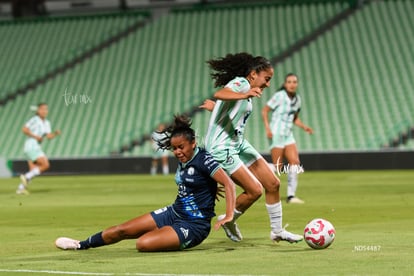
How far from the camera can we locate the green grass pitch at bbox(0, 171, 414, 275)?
28.9ft

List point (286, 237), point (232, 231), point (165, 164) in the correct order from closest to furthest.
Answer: point (286, 237), point (232, 231), point (165, 164)

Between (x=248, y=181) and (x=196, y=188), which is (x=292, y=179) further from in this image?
(x=196, y=188)

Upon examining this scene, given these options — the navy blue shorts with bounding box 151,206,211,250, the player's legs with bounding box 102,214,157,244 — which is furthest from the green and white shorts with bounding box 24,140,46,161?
the navy blue shorts with bounding box 151,206,211,250

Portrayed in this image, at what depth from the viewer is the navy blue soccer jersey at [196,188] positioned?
34.2 feet

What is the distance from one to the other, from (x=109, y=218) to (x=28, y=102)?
29.7 metres

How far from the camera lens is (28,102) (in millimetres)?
44562

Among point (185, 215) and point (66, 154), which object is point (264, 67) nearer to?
point (185, 215)

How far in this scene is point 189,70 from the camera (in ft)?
147

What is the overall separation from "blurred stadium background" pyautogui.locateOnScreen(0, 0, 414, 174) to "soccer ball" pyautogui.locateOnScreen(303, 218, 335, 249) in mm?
24952

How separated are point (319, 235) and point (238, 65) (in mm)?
2433

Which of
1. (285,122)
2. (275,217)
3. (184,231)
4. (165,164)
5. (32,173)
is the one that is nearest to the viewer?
(184,231)

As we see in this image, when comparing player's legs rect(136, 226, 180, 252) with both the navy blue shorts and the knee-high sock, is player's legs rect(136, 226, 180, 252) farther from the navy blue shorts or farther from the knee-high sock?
the knee-high sock

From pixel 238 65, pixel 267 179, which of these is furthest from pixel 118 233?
pixel 238 65

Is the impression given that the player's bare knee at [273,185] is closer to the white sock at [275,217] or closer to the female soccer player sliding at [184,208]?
the white sock at [275,217]
